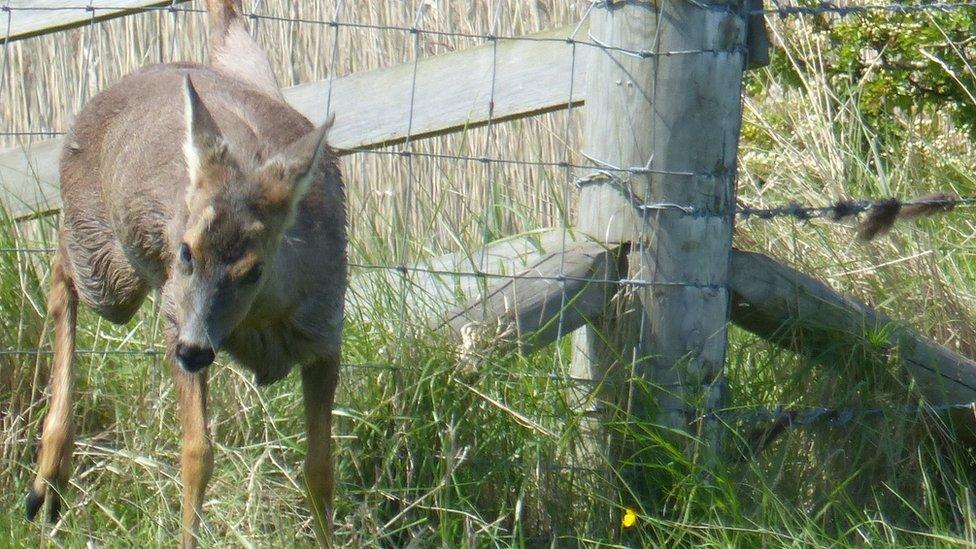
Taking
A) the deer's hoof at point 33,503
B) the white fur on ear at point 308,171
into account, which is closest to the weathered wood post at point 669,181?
the white fur on ear at point 308,171

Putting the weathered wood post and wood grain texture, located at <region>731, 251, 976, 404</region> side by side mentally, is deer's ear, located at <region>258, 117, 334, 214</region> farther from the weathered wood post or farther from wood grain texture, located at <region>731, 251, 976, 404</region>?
wood grain texture, located at <region>731, 251, 976, 404</region>

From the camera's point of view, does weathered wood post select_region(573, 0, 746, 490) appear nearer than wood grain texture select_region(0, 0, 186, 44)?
Yes

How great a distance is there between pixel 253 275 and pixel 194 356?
287mm

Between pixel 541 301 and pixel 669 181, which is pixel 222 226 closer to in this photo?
pixel 541 301

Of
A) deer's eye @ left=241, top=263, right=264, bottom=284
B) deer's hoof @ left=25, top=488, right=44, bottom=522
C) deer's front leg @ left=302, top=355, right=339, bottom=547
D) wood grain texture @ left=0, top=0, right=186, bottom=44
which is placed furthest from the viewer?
wood grain texture @ left=0, top=0, right=186, bottom=44

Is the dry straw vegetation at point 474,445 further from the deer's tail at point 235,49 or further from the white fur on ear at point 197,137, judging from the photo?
the white fur on ear at point 197,137

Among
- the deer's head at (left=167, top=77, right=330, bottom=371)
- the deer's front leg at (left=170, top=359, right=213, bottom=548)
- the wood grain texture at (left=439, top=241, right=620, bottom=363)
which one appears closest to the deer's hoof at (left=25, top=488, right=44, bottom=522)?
the deer's front leg at (left=170, top=359, right=213, bottom=548)

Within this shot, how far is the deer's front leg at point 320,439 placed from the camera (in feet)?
13.1

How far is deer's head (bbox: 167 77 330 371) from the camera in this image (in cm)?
344

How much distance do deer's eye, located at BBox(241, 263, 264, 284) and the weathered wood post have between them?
125cm

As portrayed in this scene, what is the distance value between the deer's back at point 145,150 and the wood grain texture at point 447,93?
0.38 metres

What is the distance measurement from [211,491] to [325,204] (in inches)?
41.7

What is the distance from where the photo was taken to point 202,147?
3.66 metres

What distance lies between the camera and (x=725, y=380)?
4355 mm
